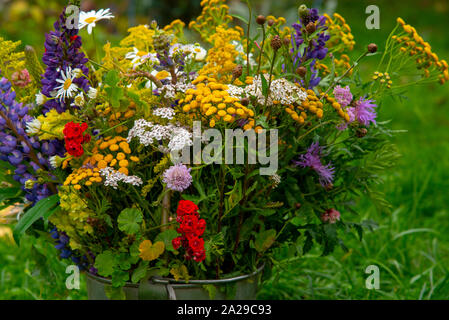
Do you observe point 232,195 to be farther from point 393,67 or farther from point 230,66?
point 393,67

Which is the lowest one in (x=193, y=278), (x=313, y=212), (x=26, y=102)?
(x=193, y=278)

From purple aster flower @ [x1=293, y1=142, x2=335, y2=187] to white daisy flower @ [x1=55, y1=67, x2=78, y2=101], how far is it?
1.70 ft

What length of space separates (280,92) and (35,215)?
61 cm

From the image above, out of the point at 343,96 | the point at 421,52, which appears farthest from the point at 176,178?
the point at 421,52

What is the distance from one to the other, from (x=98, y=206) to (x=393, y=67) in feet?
2.57

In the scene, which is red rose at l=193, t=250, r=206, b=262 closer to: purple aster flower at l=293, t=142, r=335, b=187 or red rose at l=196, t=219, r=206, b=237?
red rose at l=196, t=219, r=206, b=237

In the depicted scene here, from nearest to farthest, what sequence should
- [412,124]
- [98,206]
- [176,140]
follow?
[176,140] < [98,206] < [412,124]

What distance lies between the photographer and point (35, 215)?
1114mm

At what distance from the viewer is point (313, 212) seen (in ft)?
3.88

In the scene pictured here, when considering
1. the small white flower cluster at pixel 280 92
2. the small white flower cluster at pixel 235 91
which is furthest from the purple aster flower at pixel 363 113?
the small white flower cluster at pixel 235 91

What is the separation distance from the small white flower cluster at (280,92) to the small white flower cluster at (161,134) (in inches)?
6.3

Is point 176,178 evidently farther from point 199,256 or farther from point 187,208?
point 199,256

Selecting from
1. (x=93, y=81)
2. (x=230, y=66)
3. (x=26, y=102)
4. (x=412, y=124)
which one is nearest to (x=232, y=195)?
(x=230, y=66)

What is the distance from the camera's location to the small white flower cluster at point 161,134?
0.98 meters
